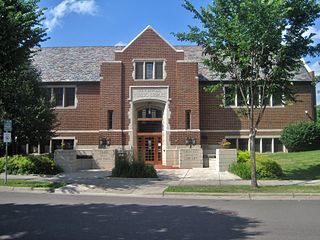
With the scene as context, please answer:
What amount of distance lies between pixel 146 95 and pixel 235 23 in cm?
1628

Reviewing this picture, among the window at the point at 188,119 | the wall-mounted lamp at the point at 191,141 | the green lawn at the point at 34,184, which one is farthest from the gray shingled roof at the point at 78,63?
the green lawn at the point at 34,184

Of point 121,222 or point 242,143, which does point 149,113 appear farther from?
point 121,222

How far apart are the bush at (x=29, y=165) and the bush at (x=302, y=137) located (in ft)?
55.0

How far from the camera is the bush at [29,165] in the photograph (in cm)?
2212

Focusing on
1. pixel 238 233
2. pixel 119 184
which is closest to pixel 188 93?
pixel 119 184

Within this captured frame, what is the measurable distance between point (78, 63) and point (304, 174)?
20.8 meters

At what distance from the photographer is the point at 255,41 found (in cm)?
1591

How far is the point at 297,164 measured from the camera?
81.5 ft

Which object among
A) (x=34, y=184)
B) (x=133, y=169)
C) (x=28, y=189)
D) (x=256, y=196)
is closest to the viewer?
(x=256, y=196)

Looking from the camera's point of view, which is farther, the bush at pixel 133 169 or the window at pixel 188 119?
the window at pixel 188 119

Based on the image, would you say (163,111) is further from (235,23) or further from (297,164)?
(235,23)

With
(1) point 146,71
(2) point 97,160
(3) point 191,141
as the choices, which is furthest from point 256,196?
(1) point 146,71

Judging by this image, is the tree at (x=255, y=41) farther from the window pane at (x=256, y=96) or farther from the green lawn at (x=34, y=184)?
the green lawn at (x=34, y=184)

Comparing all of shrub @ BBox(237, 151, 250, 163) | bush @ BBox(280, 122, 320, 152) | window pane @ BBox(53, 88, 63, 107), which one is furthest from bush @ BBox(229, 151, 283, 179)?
window pane @ BBox(53, 88, 63, 107)
